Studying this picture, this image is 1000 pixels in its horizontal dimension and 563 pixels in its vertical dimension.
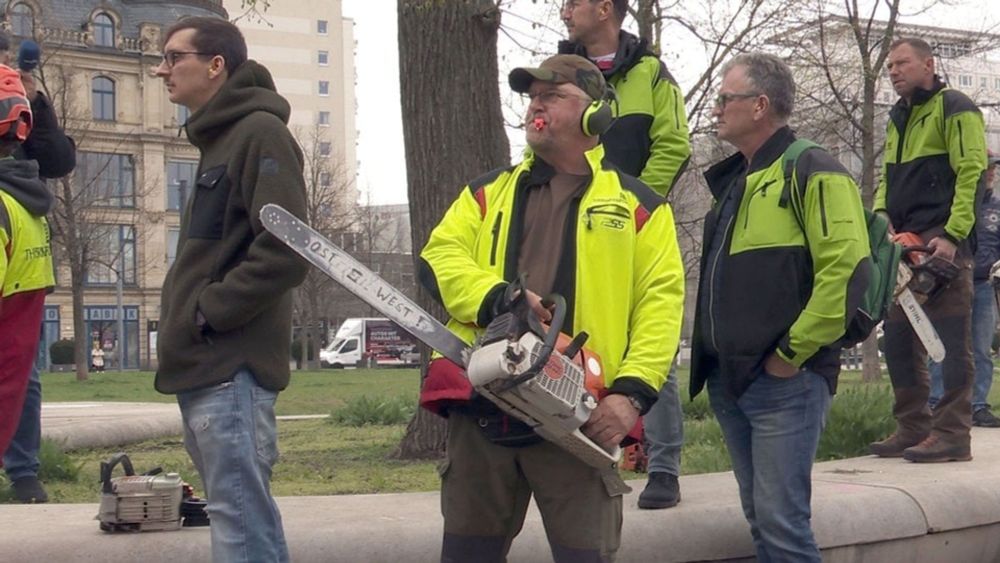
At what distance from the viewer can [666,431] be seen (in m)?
5.89

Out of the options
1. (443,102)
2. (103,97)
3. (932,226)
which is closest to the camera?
(932,226)

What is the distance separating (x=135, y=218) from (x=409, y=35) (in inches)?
2178

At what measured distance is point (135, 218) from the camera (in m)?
61.6

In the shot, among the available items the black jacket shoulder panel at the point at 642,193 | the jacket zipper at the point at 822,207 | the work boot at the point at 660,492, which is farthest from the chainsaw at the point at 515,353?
the work boot at the point at 660,492

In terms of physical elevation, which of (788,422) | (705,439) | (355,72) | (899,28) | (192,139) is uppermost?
(355,72)

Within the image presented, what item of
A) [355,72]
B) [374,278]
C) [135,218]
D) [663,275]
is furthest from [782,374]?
[355,72]

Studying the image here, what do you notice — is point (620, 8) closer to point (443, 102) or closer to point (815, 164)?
point (815, 164)

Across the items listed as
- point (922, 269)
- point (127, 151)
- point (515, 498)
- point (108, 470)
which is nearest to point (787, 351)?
point (515, 498)

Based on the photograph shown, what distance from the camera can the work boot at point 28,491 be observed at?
6707 mm

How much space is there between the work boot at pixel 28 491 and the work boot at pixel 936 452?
4383 millimetres

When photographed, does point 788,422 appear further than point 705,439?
No

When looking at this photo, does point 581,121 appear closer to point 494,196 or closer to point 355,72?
point 494,196

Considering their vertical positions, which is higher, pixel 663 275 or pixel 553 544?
pixel 663 275

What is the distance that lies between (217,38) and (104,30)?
220 ft
